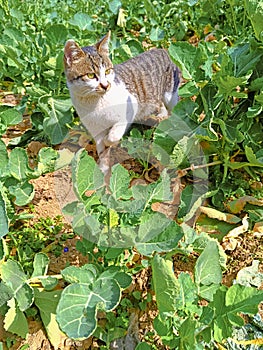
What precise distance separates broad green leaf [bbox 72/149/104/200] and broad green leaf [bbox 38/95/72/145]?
0.81m

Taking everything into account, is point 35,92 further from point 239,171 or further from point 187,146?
point 239,171

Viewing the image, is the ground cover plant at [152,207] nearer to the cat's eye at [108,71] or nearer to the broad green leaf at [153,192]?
the broad green leaf at [153,192]

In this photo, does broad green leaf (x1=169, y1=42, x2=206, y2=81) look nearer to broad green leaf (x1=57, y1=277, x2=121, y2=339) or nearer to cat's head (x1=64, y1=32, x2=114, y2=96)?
cat's head (x1=64, y1=32, x2=114, y2=96)

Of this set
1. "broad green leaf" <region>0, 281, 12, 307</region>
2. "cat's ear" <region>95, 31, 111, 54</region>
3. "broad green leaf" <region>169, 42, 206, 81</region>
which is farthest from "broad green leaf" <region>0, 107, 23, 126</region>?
"broad green leaf" <region>0, 281, 12, 307</region>

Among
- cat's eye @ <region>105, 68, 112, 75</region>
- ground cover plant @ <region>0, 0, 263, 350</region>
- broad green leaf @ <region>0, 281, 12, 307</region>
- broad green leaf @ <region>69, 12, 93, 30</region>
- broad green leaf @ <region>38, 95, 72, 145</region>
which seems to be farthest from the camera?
broad green leaf @ <region>69, 12, 93, 30</region>

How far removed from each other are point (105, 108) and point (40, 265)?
92cm

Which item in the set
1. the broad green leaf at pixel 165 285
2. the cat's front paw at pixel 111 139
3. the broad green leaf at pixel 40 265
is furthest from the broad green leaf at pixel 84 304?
the cat's front paw at pixel 111 139

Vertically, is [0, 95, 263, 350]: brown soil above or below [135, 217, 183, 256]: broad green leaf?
below

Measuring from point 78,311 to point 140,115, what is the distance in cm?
140

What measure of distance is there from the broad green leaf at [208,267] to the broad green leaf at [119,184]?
1.06 ft

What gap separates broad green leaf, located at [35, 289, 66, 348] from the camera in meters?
1.82

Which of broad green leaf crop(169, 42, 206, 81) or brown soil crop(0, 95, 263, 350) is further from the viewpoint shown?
broad green leaf crop(169, 42, 206, 81)

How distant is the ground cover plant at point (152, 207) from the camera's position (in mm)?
1658

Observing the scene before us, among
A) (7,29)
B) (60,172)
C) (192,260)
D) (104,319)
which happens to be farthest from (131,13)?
(104,319)
